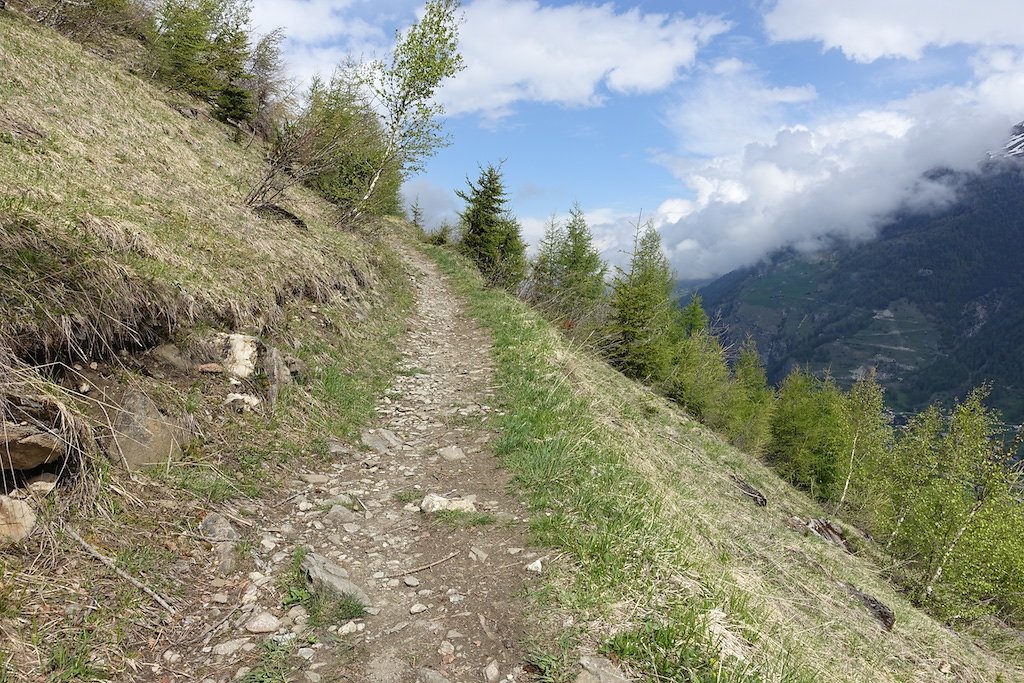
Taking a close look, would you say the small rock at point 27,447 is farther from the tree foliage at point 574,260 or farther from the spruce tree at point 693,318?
the spruce tree at point 693,318

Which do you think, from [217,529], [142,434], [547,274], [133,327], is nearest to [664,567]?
[217,529]

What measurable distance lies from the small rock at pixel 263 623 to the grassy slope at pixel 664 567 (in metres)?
1.98

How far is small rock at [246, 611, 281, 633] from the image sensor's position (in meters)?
3.84

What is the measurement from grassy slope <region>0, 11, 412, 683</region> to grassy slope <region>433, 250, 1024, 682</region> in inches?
112

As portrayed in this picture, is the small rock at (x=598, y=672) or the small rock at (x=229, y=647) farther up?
the small rock at (x=598, y=672)

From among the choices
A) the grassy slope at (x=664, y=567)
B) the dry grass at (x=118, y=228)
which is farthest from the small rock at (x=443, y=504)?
the dry grass at (x=118, y=228)

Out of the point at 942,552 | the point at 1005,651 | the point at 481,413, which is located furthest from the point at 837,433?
the point at 481,413

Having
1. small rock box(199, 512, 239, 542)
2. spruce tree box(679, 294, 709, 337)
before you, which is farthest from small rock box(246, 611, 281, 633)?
spruce tree box(679, 294, 709, 337)

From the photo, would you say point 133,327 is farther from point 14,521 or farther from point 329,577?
point 329,577

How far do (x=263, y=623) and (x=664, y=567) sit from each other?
10.7 feet

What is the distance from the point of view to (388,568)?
15.7 ft

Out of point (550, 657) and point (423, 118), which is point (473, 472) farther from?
point (423, 118)

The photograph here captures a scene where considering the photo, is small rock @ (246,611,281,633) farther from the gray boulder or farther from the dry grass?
the dry grass

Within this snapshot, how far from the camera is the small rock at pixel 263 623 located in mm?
3842
